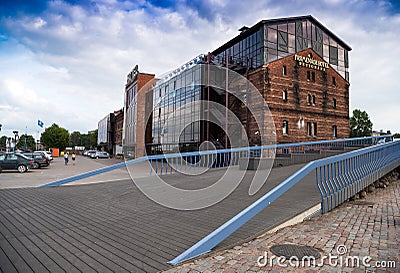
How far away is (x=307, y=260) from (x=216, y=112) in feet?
71.2

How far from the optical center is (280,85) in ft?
84.4

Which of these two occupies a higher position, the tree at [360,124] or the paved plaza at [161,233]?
the tree at [360,124]

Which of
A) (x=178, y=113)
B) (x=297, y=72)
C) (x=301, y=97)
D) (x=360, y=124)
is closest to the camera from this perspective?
(x=297, y=72)

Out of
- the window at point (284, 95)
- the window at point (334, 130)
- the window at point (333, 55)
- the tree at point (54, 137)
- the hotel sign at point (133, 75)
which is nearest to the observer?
the window at point (284, 95)

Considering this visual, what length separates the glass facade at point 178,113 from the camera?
2591cm

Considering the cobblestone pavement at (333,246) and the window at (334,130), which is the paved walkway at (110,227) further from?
the window at (334,130)

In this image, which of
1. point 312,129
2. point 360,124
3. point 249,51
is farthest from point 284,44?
point 360,124

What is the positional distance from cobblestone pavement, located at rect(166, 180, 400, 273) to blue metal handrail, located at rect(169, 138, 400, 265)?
201 millimetres

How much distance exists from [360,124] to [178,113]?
45068 mm

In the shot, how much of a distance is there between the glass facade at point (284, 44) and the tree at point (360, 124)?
31993 millimetres

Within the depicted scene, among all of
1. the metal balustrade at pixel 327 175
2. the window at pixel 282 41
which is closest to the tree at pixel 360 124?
the window at pixel 282 41

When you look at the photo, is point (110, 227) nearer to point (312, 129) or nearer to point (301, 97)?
point (301, 97)

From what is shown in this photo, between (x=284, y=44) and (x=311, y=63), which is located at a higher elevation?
(x=284, y=44)

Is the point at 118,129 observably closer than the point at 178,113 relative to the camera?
No
